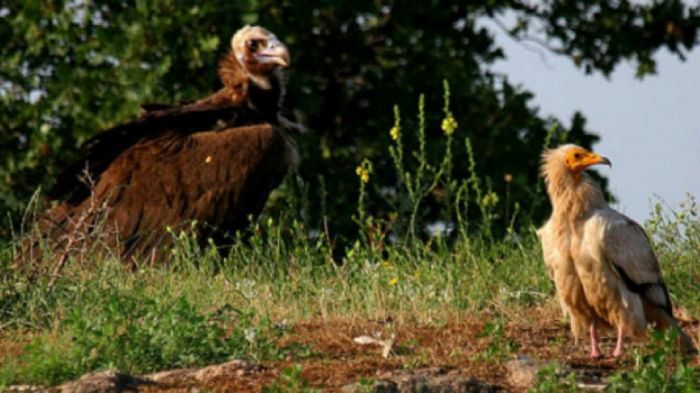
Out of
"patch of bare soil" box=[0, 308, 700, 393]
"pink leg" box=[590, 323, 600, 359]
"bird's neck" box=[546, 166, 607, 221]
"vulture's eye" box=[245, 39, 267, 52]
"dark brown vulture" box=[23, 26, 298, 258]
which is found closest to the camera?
"patch of bare soil" box=[0, 308, 700, 393]

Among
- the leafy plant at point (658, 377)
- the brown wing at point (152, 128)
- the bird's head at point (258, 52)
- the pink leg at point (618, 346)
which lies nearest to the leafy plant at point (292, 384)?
the leafy plant at point (658, 377)

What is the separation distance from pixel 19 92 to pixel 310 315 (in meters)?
8.11

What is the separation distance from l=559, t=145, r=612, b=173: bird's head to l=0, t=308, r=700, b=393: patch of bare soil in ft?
2.36

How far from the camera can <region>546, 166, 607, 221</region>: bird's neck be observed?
6.83 meters

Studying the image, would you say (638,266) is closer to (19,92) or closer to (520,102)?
(520,102)

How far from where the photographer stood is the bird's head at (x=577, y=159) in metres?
7.03

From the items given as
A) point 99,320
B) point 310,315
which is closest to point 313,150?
point 310,315

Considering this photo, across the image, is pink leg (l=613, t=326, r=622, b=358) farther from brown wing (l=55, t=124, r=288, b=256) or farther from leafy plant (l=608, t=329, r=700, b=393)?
brown wing (l=55, t=124, r=288, b=256)

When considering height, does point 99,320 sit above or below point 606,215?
below

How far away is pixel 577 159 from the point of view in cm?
709

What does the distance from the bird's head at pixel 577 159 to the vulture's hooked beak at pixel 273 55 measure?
492 cm

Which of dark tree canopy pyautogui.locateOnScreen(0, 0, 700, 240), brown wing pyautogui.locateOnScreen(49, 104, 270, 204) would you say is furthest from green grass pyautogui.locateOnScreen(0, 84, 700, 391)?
dark tree canopy pyautogui.locateOnScreen(0, 0, 700, 240)

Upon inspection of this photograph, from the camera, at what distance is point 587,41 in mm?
15680

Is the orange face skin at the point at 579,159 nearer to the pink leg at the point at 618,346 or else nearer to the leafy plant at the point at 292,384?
the pink leg at the point at 618,346
